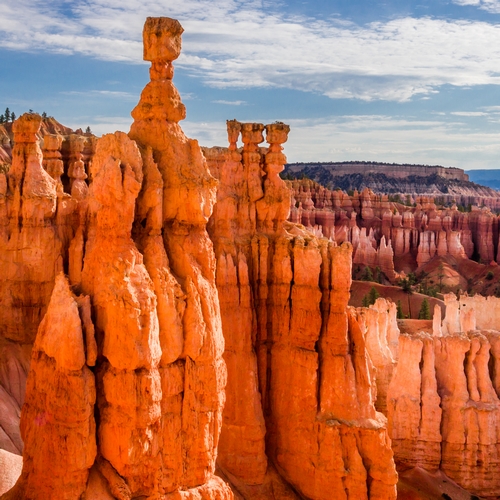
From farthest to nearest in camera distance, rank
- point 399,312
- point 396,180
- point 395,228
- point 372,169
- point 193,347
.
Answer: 1. point 372,169
2. point 396,180
3. point 395,228
4. point 399,312
5. point 193,347

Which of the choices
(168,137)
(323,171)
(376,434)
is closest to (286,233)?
(376,434)

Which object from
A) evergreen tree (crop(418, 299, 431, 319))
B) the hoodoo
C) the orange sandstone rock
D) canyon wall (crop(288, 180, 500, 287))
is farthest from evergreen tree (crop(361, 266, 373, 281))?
the orange sandstone rock

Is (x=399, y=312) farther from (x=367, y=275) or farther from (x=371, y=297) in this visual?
(x=367, y=275)

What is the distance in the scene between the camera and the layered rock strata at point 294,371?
16.1 meters

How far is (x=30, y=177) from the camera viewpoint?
15867 mm

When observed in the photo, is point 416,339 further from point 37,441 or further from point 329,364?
point 37,441

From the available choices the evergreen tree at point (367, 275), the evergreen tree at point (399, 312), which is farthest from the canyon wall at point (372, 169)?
the evergreen tree at point (399, 312)

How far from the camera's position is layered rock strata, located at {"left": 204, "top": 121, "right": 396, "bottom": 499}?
1609cm

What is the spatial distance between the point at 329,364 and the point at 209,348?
21.5 ft

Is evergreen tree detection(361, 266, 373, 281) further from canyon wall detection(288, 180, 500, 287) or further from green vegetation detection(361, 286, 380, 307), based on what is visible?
green vegetation detection(361, 286, 380, 307)

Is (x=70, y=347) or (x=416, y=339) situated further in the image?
(x=416, y=339)

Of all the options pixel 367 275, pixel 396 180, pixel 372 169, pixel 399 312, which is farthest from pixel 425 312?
pixel 372 169

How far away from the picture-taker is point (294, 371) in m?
16.6

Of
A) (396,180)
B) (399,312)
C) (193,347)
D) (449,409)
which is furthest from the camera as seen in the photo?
(396,180)
